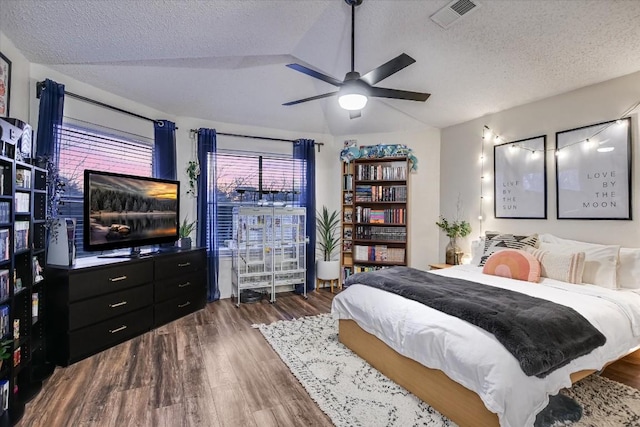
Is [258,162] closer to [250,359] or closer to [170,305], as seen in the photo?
[170,305]

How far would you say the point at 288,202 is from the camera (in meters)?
4.86

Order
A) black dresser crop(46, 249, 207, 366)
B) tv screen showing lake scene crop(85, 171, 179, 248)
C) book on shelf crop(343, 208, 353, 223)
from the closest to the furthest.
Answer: black dresser crop(46, 249, 207, 366) → tv screen showing lake scene crop(85, 171, 179, 248) → book on shelf crop(343, 208, 353, 223)

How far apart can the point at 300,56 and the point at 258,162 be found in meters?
2.04

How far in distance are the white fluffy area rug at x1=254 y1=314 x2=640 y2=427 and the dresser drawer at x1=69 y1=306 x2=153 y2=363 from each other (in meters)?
1.45

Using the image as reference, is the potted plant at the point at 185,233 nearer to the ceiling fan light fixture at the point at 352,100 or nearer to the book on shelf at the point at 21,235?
the book on shelf at the point at 21,235

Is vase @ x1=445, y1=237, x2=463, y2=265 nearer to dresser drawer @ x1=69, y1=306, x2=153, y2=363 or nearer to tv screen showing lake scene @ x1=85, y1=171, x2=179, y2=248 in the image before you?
tv screen showing lake scene @ x1=85, y1=171, x2=179, y2=248

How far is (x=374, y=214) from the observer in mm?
4938

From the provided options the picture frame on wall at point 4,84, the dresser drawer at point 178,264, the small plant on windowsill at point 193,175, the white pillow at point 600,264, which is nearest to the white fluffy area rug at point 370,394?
the white pillow at point 600,264

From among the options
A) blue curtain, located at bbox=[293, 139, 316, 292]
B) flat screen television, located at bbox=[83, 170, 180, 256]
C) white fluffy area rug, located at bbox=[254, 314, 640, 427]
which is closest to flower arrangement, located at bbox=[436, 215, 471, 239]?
blue curtain, located at bbox=[293, 139, 316, 292]

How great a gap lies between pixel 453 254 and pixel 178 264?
3.58 meters

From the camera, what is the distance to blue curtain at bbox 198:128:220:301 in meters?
4.20

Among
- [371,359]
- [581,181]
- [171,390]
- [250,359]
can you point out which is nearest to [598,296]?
[581,181]

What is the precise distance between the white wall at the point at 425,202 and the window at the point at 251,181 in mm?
1856

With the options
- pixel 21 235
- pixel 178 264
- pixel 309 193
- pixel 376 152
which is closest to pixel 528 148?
pixel 376 152
